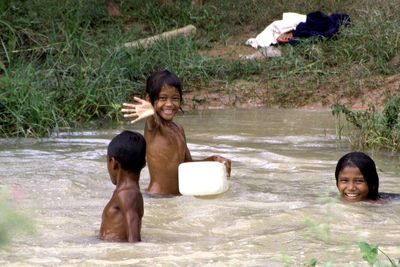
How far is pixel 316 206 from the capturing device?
559cm

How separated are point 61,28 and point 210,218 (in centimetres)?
563

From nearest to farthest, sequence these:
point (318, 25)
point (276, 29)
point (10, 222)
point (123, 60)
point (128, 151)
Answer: point (10, 222)
point (128, 151)
point (123, 60)
point (318, 25)
point (276, 29)

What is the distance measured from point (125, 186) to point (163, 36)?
6.74 metres

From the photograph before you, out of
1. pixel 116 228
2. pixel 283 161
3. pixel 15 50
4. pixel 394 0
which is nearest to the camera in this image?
pixel 116 228

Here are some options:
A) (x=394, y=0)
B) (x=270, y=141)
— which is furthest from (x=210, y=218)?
(x=394, y=0)

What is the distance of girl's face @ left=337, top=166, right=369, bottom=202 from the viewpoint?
576 centimetres

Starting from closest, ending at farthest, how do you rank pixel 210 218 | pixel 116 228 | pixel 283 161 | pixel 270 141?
1. pixel 116 228
2. pixel 210 218
3. pixel 283 161
4. pixel 270 141

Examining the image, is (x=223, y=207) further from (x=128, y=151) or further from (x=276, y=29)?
(x=276, y=29)

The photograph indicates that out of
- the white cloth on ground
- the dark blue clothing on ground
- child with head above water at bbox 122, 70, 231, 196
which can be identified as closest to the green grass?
the dark blue clothing on ground

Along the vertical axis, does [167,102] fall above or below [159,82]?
below

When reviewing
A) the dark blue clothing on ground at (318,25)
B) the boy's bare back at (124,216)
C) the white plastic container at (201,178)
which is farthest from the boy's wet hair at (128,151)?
the dark blue clothing on ground at (318,25)

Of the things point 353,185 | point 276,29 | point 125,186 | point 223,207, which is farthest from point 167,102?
point 276,29

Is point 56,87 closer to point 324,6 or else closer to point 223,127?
point 223,127

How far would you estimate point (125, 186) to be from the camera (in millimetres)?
4559
